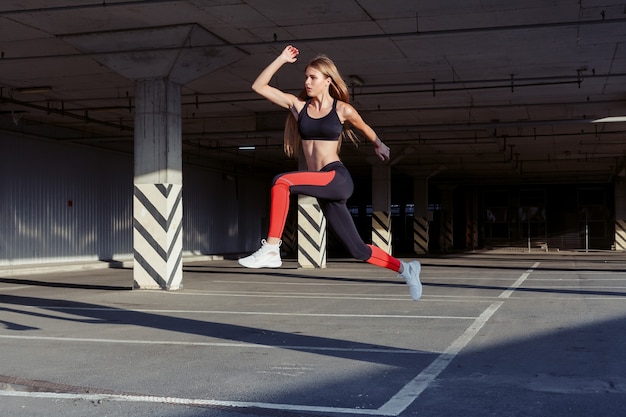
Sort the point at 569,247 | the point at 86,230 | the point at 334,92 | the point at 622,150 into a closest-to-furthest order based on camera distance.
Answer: the point at 334,92
the point at 86,230
the point at 622,150
the point at 569,247

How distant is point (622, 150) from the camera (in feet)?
129

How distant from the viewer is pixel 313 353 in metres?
8.67

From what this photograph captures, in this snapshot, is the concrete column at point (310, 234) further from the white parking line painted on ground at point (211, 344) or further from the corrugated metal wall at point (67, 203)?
the white parking line painted on ground at point (211, 344)

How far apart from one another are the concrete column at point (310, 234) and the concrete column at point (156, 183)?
410 inches

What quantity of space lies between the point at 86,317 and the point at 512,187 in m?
52.7

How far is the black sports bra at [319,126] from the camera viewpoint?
5395 mm

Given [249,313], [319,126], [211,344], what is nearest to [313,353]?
[211,344]

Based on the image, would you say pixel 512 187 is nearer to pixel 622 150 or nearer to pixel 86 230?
pixel 622 150

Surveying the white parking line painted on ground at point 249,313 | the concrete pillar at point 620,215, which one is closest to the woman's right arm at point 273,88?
the white parking line painted on ground at point 249,313

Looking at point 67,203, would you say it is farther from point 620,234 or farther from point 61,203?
point 620,234

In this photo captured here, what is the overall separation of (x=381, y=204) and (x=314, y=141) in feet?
107

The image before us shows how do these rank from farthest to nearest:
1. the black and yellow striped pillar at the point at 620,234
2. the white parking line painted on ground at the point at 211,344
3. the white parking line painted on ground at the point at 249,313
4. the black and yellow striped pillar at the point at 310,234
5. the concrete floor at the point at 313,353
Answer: the black and yellow striped pillar at the point at 620,234, the black and yellow striped pillar at the point at 310,234, the white parking line painted on ground at the point at 249,313, the white parking line painted on ground at the point at 211,344, the concrete floor at the point at 313,353

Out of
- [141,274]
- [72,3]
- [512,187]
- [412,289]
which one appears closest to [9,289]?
[141,274]

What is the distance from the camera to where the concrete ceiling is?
15695mm
